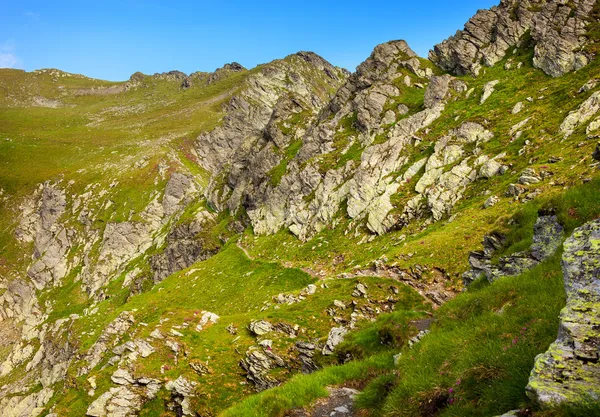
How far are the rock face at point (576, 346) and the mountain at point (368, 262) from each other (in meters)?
0.03

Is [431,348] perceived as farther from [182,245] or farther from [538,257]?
[182,245]

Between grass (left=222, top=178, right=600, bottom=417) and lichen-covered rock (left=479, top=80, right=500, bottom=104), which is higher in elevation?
lichen-covered rock (left=479, top=80, right=500, bottom=104)

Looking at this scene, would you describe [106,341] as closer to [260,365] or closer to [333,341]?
[260,365]

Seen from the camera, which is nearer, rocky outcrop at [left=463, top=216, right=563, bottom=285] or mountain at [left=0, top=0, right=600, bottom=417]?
mountain at [left=0, top=0, right=600, bottom=417]

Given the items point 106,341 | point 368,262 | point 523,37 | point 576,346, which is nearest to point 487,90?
point 523,37

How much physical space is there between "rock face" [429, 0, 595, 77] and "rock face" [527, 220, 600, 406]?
6654cm

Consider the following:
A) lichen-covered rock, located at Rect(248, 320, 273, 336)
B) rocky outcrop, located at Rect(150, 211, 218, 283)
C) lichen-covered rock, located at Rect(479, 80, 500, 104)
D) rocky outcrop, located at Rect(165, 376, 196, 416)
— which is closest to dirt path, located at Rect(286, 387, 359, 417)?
rocky outcrop, located at Rect(165, 376, 196, 416)

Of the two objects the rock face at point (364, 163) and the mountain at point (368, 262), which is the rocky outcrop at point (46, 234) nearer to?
the mountain at point (368, 262)

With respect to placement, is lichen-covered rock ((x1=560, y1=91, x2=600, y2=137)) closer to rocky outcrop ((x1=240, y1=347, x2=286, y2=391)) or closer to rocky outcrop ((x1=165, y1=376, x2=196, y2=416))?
rocky outcrop ((x1=240, y1=347, x2=286, y2=391))

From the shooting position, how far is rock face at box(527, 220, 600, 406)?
185 inches

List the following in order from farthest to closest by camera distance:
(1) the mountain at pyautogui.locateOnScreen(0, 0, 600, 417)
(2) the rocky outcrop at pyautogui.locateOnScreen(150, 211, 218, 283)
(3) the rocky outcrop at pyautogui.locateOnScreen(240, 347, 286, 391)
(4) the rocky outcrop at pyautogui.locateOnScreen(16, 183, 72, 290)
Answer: (4) the rocky outcrop at pyautogui.locateOnScreen(16, 183, 72, 290), (2) the rocky outcrop at pyautogui.locateOnScreen(150, 211, 218, 283), (3) the rocky outcrop at pyautogui.locateOnScreen(240, 347, 286, 391), (1) the mountain at pyautogui.locateOnScreen(0, 0, 600, 417)

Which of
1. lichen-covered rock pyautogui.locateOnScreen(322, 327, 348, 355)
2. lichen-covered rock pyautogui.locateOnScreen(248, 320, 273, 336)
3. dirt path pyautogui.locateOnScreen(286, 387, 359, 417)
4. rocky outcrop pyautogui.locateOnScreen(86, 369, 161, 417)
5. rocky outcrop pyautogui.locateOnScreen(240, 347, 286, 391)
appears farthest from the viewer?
lichen-covered rock pyautogui.locateOnScreen(248, 320, 273, 336)

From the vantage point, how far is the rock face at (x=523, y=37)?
55.6 m

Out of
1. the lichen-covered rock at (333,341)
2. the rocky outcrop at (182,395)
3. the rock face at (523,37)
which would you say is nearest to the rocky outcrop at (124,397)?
the rocky outcrop at (182,395)
